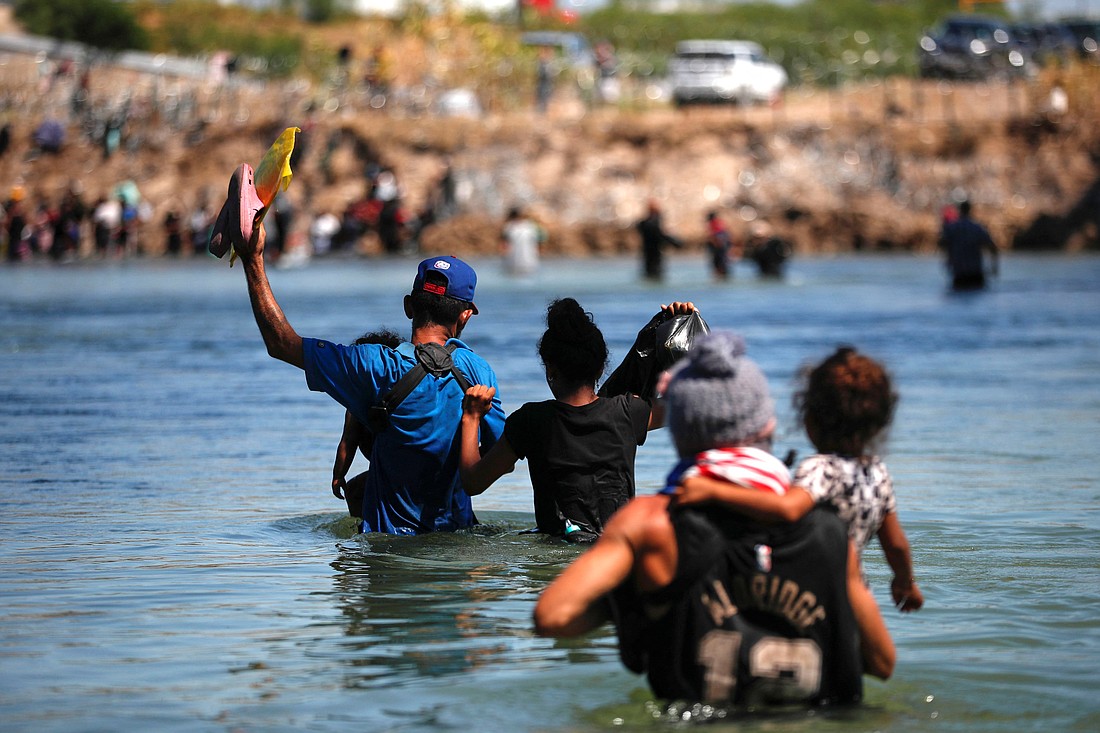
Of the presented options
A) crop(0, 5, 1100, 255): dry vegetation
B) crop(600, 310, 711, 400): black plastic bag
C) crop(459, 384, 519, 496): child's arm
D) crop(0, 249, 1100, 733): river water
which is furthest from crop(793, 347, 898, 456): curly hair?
crop(0, 5, 1100, 255): dry vegetation

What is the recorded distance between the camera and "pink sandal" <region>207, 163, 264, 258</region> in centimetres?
605

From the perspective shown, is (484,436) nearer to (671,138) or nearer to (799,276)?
(799,276)

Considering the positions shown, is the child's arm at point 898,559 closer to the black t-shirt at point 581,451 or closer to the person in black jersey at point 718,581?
the person in black jersey at point 718,581

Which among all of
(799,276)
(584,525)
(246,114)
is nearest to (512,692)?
(584,525)

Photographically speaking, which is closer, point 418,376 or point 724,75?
point 418,376

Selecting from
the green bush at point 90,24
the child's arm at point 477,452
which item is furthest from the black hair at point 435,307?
the green bush at point 90,24

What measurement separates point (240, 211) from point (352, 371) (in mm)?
813

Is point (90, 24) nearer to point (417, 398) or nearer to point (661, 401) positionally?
point (417, 398)

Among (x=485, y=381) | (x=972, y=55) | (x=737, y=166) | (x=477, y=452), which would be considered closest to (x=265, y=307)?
(x=477, y=452)

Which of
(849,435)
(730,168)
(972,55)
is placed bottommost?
(849,435)

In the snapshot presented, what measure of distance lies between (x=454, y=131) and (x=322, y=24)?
41151 mm

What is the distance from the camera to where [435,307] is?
671 centimetres

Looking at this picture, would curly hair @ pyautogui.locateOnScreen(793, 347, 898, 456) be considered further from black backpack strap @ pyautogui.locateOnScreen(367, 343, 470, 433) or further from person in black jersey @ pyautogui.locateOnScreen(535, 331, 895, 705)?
black backpack strap @ pyautogui.locateOnScreen(367, 343, 470, 433)

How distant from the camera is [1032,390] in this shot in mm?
→ 14867
